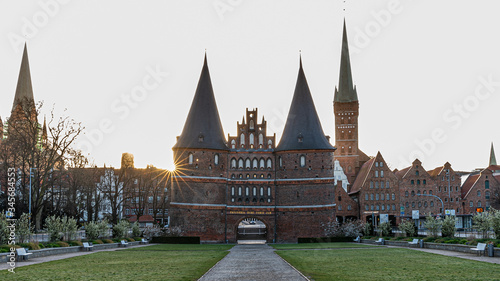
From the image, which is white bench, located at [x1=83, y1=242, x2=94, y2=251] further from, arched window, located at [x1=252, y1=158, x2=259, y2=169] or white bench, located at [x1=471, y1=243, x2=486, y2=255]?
arched window, located at [x1=252, y1=158, x2=259, y2=169]

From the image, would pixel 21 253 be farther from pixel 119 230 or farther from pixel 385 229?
pixel 385 229

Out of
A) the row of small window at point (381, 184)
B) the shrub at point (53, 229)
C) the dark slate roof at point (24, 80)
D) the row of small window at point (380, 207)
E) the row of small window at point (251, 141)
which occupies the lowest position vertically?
the shrub at point (53, 229)

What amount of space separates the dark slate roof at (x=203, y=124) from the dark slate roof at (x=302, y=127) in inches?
332

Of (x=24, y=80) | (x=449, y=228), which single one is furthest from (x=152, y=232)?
(x=24, y=80)

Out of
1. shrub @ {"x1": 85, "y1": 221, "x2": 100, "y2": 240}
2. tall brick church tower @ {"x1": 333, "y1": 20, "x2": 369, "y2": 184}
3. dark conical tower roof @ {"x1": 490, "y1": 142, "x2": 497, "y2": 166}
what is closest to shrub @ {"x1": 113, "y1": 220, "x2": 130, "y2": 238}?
shrub @ {"x1": 85, "y1": 221, "x2": 100, "y2": 240}

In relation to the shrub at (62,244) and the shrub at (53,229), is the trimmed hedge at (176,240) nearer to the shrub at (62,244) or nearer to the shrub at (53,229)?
the shrub at (53,229)

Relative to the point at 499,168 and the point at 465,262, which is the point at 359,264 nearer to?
the point at 465,262

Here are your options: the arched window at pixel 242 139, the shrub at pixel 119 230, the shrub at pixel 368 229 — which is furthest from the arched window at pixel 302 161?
the shrub at pixel 119 230

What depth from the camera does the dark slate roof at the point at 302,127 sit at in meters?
71.1

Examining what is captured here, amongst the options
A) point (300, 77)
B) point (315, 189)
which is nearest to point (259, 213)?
point (315, 189)

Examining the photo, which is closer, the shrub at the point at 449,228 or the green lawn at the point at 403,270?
the green lawn at the point at 403,270

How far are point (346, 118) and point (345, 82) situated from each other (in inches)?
307

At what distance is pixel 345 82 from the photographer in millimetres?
118250

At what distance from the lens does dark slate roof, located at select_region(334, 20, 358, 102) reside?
11769 centimetres
